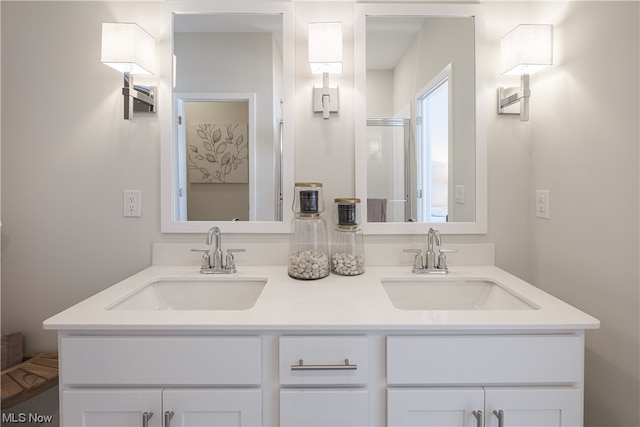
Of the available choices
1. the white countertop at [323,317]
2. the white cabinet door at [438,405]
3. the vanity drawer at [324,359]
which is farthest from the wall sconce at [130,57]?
the white cabinet door at [438,405]

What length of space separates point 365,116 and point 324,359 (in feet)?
3.32

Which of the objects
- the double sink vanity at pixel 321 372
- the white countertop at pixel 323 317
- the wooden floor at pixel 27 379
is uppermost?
the white countertop at pixel 323 317

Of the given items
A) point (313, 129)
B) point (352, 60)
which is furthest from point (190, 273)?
point (352, 60)

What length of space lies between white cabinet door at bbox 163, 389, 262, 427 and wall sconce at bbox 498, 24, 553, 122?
142 cm

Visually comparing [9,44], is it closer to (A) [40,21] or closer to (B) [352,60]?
(A) [40,21]

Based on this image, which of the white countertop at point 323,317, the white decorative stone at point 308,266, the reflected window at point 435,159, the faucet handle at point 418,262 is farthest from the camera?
the reflected window at point 435,159

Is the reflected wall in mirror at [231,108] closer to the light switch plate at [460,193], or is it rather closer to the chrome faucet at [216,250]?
the chrome faucet at [216,250]

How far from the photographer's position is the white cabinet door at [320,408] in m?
0.96

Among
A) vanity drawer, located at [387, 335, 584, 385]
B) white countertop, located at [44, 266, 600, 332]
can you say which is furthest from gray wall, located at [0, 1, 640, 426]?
vanity drawer, located at [387, 335, 584, 385]

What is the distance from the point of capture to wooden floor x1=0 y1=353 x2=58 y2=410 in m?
1.26

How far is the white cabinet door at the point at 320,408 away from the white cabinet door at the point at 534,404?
350mm

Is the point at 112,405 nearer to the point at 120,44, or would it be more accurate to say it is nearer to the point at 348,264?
the point at 348,264

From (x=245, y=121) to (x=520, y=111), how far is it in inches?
45.0

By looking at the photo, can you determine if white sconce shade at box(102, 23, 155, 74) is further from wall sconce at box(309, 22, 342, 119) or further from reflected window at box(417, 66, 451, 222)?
reflected window at box(417, 66, 451, 222)
